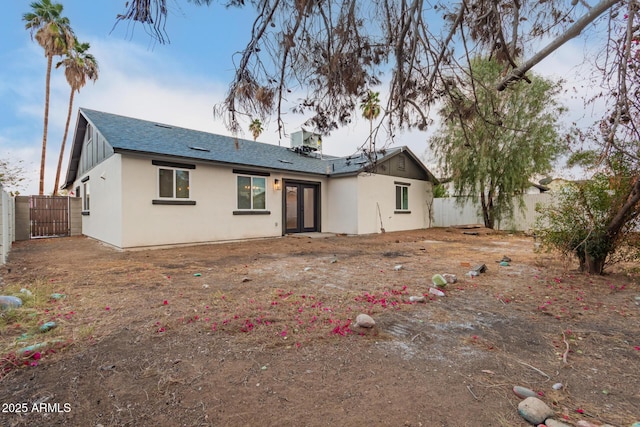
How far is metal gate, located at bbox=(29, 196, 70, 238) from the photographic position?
1196cm

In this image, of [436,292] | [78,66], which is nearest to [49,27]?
[78,66]

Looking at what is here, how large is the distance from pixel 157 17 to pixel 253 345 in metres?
3.17

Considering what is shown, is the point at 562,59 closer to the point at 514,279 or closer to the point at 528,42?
the point at 528,42

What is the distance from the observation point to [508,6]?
3607 mm

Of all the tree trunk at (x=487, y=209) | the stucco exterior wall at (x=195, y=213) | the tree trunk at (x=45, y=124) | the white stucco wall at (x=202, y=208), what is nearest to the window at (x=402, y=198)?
the white stucco wall at (x=202, y=208)

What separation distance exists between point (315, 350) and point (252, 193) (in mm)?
8655

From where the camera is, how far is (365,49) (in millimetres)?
3957

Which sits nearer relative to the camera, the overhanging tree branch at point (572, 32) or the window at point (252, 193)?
the overhanging tree branch at point (572, 32)

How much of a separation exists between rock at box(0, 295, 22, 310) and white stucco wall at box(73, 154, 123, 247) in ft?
16.1

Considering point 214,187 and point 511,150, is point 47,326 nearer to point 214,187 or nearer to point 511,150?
point 214,187

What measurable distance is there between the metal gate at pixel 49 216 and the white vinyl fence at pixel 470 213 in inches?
711

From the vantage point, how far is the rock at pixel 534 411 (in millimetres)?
1616

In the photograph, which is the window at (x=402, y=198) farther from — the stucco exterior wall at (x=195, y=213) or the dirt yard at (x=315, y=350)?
the dirt yard at (x=315, y=350)

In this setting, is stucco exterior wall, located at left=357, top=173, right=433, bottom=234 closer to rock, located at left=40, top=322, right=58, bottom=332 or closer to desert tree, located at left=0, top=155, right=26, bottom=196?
rock, located at left=40, top=322, right=58, bottom=332
